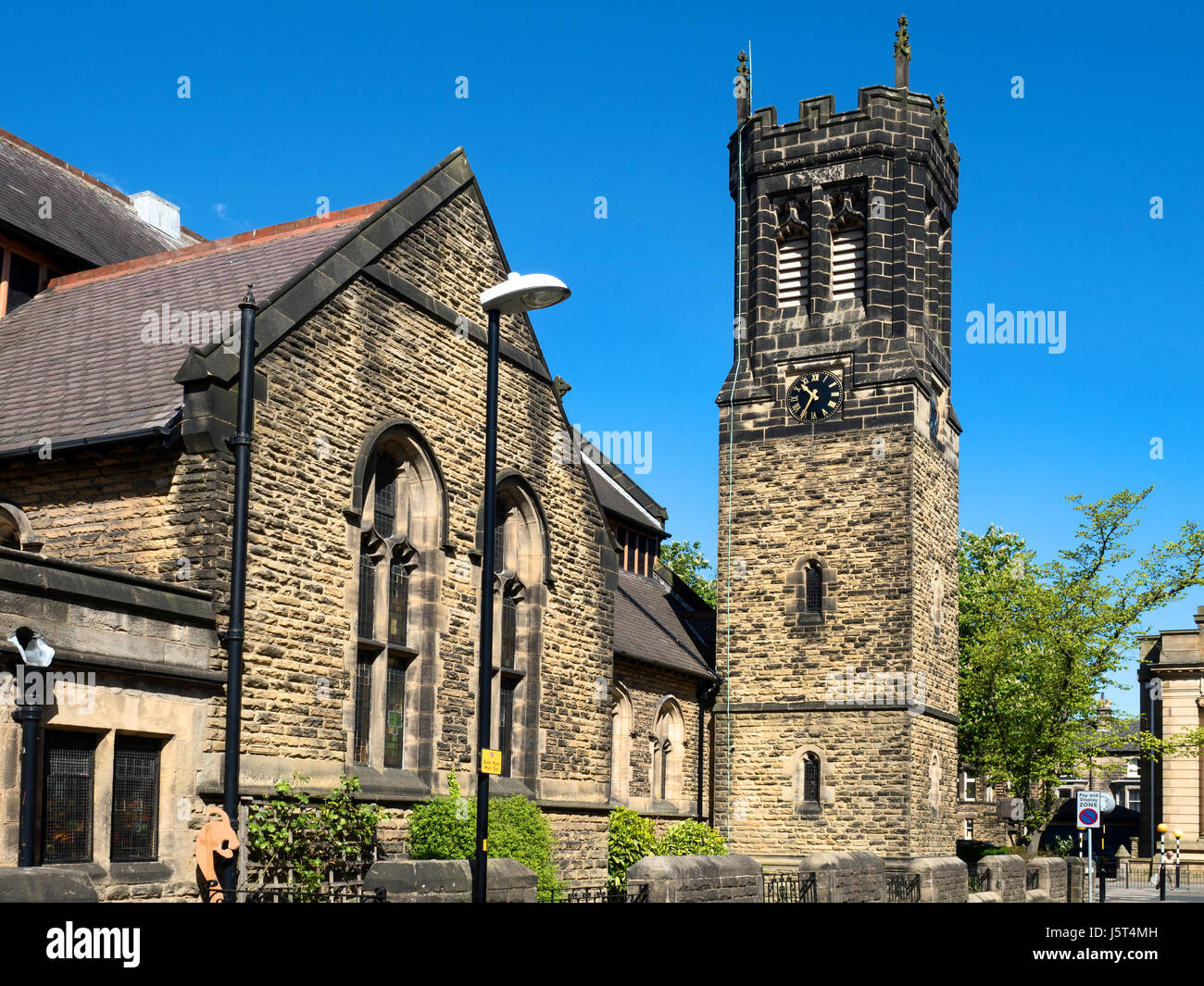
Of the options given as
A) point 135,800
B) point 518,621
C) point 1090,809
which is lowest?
point 1090,809

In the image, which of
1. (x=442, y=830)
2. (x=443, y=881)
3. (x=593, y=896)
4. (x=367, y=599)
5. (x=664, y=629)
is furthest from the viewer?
(x=664, y=629)

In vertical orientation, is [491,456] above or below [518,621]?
above

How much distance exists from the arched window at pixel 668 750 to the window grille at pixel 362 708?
561 inches

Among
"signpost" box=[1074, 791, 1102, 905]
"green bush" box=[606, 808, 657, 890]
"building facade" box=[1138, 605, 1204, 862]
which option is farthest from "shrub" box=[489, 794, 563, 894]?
"building facade" box=[1138, 605, 1204, 862]

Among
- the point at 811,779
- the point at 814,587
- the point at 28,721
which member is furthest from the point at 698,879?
the point at 814,587

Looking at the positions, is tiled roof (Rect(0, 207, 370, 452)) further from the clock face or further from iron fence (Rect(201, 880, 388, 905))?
the clock face

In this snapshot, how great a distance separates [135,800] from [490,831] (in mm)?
5169

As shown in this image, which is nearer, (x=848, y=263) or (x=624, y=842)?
(x=624, y=842)

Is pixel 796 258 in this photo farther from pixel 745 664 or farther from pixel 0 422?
pixel 0 422

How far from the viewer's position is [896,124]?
108 feet

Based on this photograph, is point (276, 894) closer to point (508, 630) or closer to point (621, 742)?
point (508, 630)

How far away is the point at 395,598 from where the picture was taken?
680 inches

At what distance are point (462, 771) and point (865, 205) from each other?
20.6m
